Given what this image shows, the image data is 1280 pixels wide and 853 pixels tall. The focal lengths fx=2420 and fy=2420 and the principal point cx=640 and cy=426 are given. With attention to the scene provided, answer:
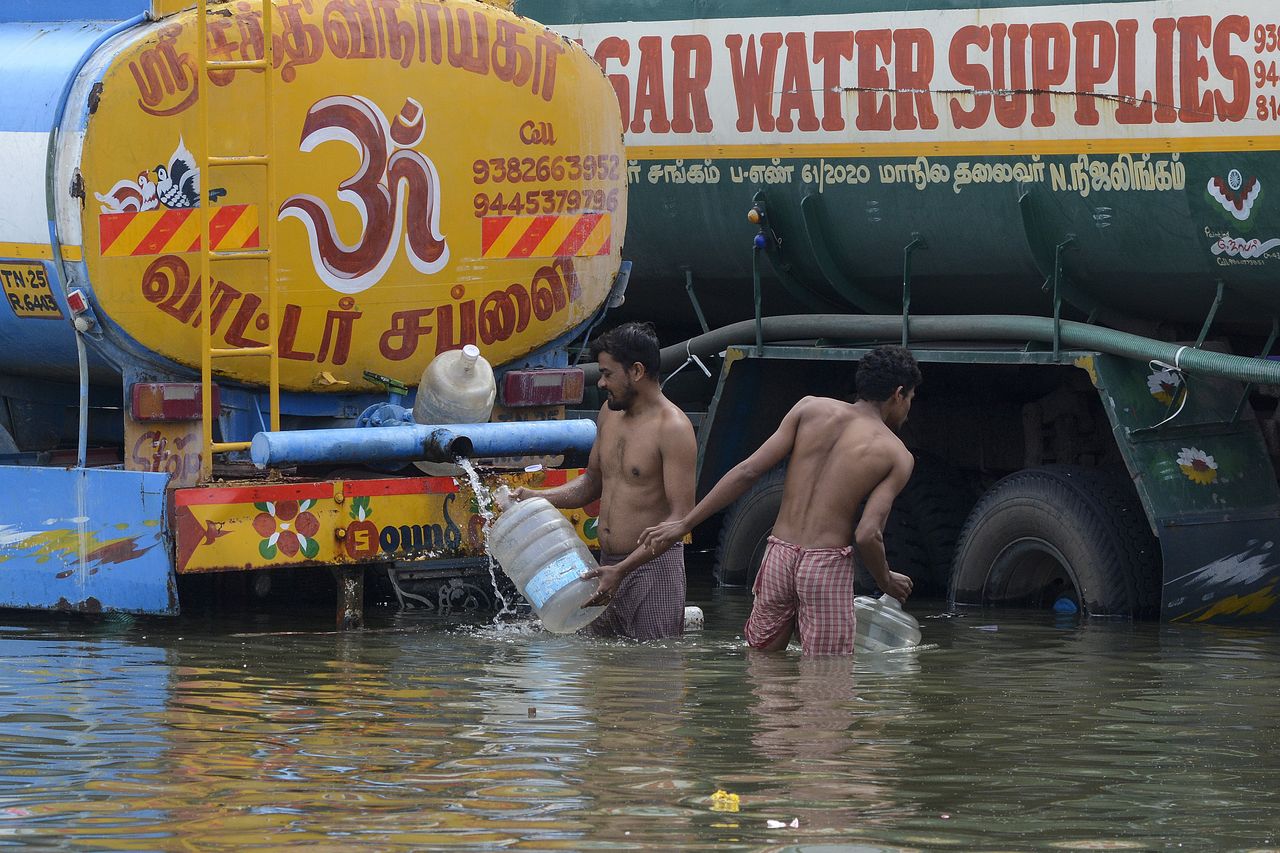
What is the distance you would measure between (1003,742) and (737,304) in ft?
18.4

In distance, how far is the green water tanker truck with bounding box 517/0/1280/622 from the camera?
9.92m

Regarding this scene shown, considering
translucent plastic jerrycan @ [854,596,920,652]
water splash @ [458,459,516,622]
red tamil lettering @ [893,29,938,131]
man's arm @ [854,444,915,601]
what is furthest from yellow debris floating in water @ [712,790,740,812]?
red tamil lettering @ [893,29,938,131]

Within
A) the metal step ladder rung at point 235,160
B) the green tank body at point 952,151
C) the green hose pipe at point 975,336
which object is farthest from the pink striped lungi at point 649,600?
the green tank body at point 952,151

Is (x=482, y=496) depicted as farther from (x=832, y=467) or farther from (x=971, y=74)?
(x=971, y=74)

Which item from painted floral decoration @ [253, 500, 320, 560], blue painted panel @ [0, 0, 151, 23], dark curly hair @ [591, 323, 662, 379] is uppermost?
blue painted panel @ [0, 0, 151, 23]

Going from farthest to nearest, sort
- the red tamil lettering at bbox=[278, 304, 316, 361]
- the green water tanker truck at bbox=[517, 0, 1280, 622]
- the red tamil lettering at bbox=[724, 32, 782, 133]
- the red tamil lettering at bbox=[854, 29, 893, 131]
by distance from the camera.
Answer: the red tamil lettering at bbox=[724, 32, 782, 133]
the red tamil lettering at bbox=[854, 29, 893, 131]
the green water tanker truck at bbox=[517, 0, 1280, 622]
the red tamil lettering at bbox=[278, 304, 316, 361]

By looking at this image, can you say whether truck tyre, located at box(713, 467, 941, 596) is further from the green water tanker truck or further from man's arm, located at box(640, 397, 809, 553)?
man's arm, located at box(640, 397, 809, 553)

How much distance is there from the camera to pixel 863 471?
833 cm

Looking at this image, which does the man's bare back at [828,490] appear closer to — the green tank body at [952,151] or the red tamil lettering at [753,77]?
the green tank body at [952,151]

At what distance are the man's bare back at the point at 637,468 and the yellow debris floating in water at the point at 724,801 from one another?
9.31 feet

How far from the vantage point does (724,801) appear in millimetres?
5875

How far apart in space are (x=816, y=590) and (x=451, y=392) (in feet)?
6.64

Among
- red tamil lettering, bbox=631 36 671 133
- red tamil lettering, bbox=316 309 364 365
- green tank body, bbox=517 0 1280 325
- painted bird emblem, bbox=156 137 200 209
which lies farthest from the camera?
Result: red tamil lettering, bbox=631 36 671 133

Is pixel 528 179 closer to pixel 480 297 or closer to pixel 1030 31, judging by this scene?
pixel 480 297
